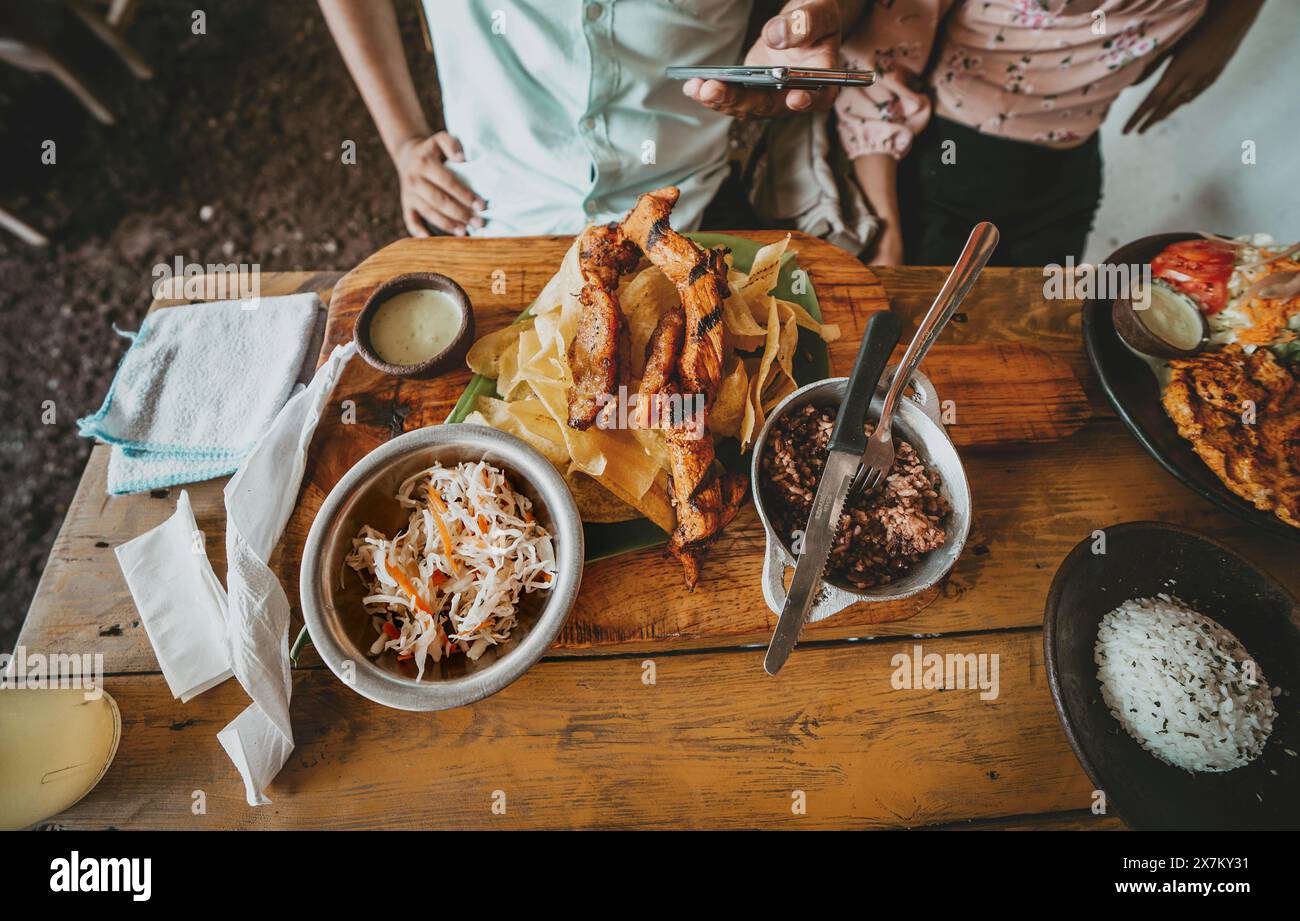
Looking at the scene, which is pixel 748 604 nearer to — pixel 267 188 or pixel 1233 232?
pixel 1233 232

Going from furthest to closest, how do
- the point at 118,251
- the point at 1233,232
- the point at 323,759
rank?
the point at 118,251 → the point at 1233,232 → the point at 323,759

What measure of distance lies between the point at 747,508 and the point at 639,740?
0.59 m

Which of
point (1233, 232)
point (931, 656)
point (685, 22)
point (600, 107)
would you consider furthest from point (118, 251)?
point (1233, 232)

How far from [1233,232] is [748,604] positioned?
2820 mm

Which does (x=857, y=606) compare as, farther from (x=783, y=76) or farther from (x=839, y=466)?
(x=783, y=76)

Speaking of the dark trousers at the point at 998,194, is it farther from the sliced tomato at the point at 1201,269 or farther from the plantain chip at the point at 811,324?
the plantain chip at the point at 811,324

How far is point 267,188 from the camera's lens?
3.31 m

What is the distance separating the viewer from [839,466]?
51.2 inches

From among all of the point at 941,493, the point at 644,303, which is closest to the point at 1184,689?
the point at 941,493

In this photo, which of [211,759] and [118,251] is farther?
[118,251]

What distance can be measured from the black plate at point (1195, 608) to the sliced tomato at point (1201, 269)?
67cm

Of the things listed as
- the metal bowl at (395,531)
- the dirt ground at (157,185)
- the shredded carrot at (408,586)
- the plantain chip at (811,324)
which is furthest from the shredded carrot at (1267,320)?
the dirt ground at (157,185)

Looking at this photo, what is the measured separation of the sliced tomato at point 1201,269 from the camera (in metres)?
1.70

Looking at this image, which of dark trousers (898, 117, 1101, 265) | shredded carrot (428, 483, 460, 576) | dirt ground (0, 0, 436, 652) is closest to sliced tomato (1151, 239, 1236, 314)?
dark trousers (898, 117, 1101, 265)
